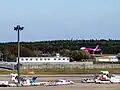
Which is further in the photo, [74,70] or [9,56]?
[9,56]

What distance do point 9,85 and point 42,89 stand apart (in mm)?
7352

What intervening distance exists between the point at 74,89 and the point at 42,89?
12.5ft

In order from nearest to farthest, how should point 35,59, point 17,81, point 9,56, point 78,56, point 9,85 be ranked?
point 9,85 → point 17,81 → point 35,59 → point 78,56 → point 9,56

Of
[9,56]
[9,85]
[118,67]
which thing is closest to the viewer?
[9,85]

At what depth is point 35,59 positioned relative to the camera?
121500 millimetres

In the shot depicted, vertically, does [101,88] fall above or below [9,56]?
below

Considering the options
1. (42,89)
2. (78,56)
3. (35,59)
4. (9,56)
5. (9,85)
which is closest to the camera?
(42,89)

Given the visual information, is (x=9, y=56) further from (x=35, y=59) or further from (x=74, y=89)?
(x=74, y=89)

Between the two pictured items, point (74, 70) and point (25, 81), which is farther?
point (74, 70)

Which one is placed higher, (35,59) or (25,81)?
(35,59)

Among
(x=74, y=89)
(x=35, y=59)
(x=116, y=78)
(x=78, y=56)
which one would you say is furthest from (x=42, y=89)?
(x=78, y=56)

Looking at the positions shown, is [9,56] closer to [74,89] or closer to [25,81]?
[25,81]

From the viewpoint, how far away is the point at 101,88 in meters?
53.0

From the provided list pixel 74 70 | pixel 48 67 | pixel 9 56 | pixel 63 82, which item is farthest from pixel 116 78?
pixel 9 56
